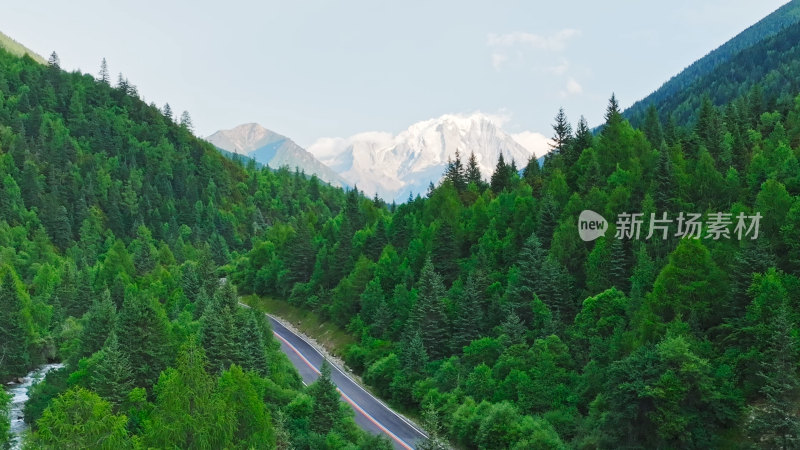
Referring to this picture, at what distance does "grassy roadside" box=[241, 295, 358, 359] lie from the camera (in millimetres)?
74000

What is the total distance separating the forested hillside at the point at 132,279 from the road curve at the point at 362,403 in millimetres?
4899

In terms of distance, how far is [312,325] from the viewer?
277 ft

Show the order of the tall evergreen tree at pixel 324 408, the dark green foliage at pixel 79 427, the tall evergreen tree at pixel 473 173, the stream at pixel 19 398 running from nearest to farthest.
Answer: the dark green foliage at pixel 79 427 → the tall evergreen tree at pixel 324 408 → the stream at pixel 19 398 → the tall evergreen tree at pixel 473 173

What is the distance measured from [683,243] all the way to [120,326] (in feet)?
145

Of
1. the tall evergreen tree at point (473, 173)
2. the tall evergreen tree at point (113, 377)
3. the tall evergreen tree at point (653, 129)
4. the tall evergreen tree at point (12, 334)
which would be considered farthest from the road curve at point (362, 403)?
the tall evergreen tree at point (653, 129)

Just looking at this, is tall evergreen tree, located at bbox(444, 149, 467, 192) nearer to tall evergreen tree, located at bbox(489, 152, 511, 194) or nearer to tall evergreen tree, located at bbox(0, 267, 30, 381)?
tall evergreen tree, located at bbox(489, 152, 511, 194)

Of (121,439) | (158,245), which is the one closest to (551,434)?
(121,439)

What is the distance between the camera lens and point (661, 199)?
5628 centimetres

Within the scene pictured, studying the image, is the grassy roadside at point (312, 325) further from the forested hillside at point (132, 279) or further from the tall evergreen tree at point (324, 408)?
the tall evergreen tree at point (324, 408)

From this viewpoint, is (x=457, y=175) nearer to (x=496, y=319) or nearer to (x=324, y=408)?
(x=496, y=319)

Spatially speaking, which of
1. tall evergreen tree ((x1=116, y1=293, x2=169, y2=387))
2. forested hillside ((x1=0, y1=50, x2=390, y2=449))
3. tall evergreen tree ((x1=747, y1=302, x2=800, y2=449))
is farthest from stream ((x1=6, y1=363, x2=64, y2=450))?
tall evergreen tree ((x1=747, y1=302, x2=800, y2=449))

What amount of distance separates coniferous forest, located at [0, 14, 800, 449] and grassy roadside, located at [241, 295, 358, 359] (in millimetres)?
1492

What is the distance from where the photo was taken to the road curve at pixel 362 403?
49.0 m

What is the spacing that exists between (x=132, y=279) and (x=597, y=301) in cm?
7974
